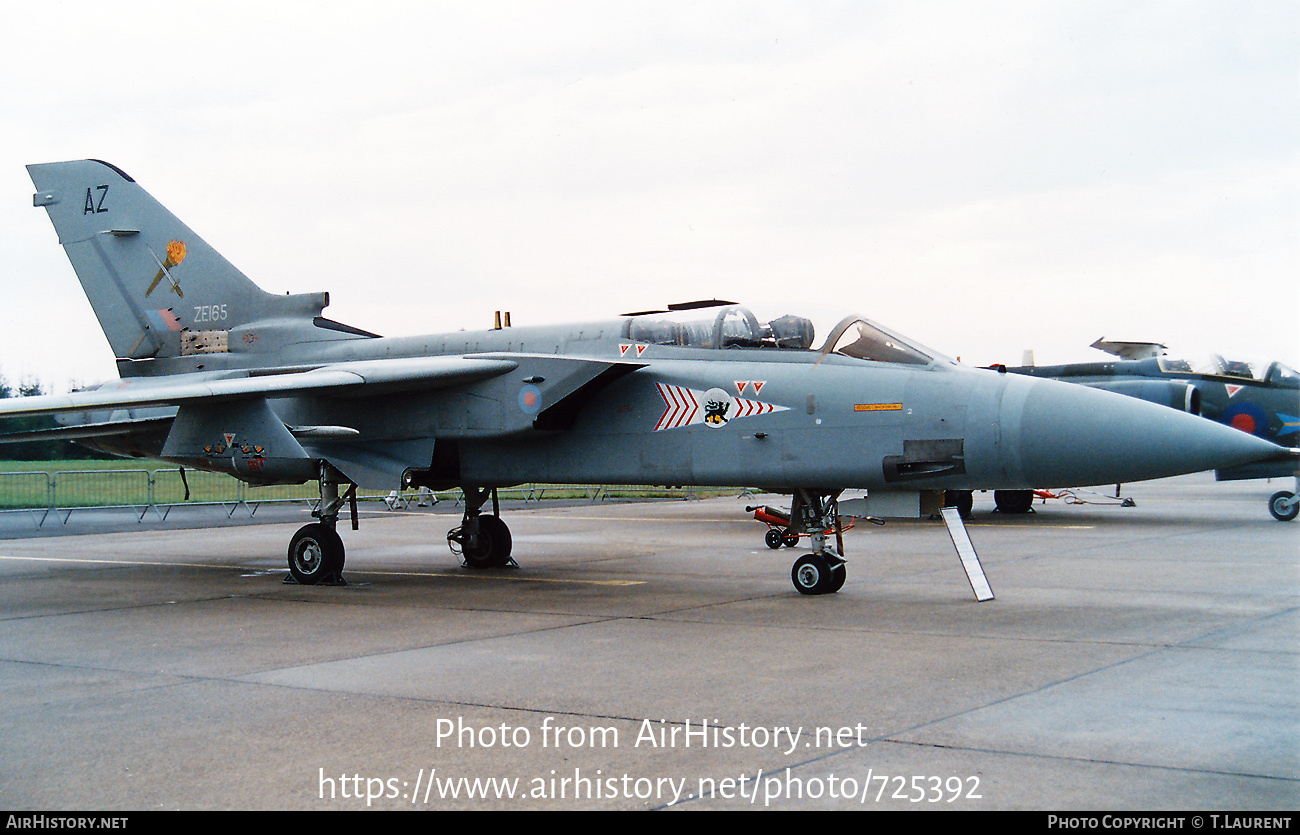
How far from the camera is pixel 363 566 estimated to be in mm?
13094

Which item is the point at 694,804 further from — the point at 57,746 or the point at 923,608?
the point at 923,608

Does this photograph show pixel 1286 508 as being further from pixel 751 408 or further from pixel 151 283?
pixel 151 283

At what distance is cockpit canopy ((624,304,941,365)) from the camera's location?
9.11 m

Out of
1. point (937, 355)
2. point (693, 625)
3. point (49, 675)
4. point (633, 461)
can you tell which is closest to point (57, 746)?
point (49, 675)

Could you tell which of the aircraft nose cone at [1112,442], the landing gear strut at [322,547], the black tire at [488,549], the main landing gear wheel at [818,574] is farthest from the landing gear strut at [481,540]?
the aircraft nose cone at [1112,442]

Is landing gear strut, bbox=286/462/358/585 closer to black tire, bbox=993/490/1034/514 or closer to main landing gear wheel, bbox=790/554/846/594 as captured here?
main landing gear wheel, bbox=790/554/846/594

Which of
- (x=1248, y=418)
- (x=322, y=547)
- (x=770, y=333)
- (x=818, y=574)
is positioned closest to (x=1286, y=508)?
(x=1248, y=418)

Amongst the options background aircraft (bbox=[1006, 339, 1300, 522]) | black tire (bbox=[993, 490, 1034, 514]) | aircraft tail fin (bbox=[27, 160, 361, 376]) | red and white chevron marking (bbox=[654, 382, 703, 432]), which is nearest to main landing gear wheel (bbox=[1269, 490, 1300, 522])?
background aircraft (bbox=[1006, 339, 1300, 522])

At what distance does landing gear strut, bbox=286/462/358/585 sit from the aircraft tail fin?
8.30 feet

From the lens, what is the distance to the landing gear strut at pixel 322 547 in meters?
10.9

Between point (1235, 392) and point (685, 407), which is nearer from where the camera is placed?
point (685, 407)

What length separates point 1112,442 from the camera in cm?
795

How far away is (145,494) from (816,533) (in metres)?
20.7

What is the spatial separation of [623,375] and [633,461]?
0.81 m
